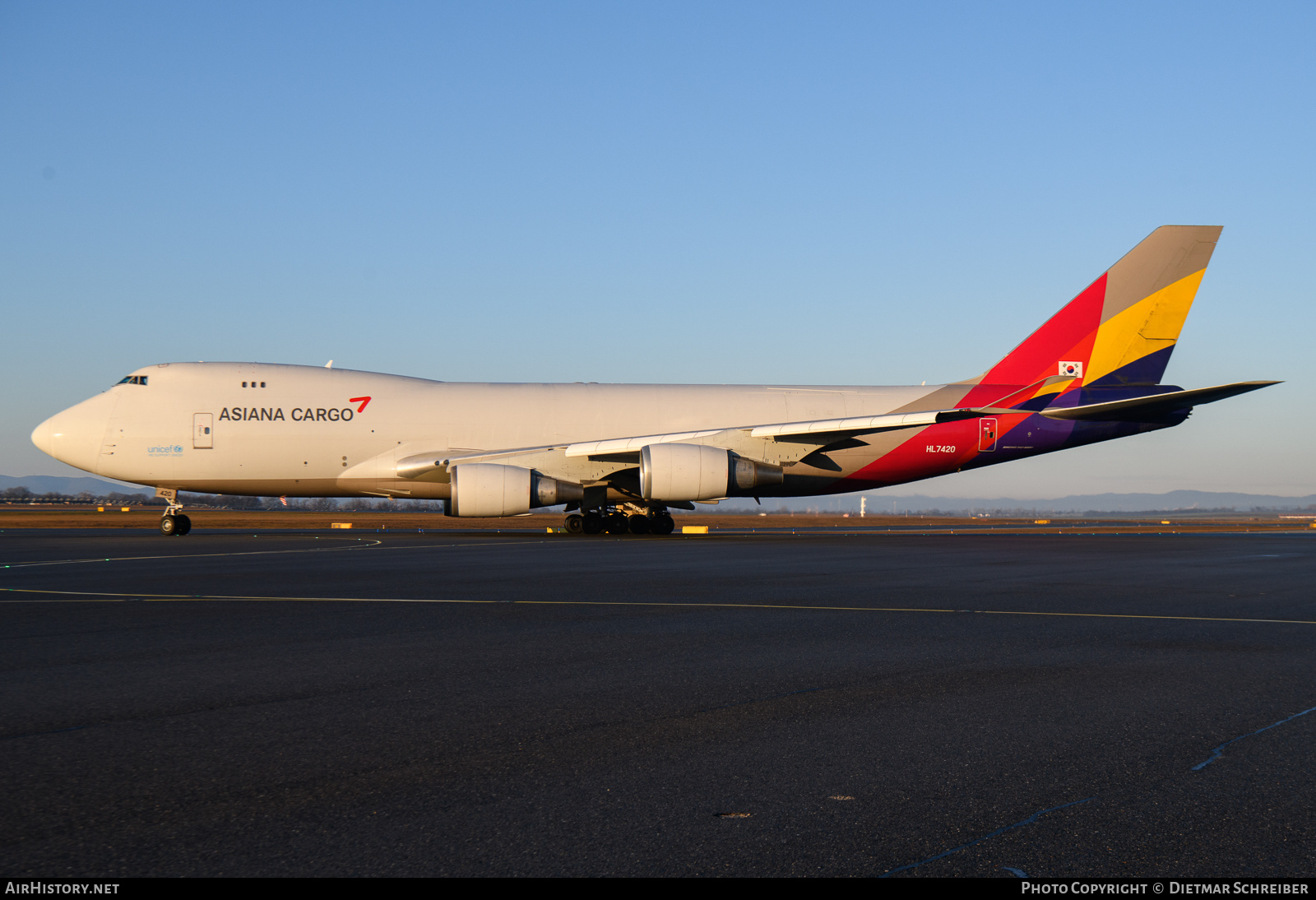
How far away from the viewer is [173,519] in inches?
1053

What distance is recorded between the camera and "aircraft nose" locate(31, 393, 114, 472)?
86.1 feet

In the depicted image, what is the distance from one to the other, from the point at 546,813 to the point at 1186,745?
10.5 feet

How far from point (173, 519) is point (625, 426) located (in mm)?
13050

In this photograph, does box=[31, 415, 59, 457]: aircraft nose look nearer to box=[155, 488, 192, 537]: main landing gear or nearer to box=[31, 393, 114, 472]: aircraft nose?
box=[31, 393, 114, 472]: aircraft nose

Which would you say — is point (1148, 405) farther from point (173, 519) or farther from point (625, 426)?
point (173, 519)

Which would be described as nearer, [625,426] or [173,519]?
[173,519]

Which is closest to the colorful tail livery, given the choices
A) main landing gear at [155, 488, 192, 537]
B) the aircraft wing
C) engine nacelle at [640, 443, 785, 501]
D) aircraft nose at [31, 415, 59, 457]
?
the aircraft wing

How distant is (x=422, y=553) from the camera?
19.4 metres

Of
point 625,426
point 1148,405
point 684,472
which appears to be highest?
point 1148,405

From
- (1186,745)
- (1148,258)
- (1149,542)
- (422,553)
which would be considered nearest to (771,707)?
(1186,745)

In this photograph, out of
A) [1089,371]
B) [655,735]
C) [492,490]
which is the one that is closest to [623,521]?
[492,490]

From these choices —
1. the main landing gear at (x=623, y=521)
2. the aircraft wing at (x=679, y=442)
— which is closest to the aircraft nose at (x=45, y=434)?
the aircraft wing at (x=679, y=442)

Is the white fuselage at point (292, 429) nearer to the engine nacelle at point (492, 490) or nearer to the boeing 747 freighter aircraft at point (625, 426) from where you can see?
the boeing 747 freighter aircraft at point (625, 426)

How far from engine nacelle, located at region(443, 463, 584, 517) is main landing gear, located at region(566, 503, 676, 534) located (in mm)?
2777
